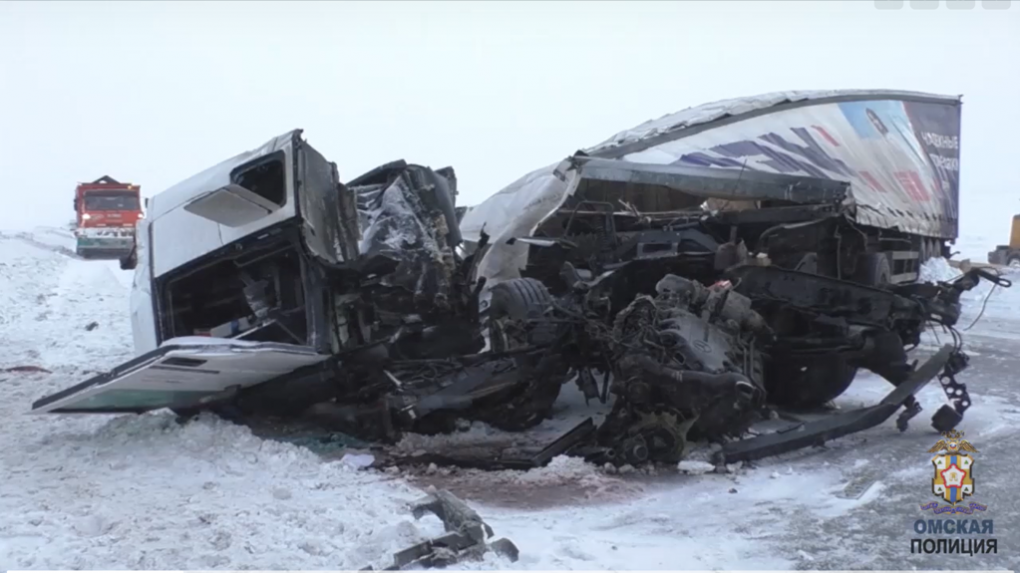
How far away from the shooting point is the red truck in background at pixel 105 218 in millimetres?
23656

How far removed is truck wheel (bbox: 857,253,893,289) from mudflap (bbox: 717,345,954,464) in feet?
5.25

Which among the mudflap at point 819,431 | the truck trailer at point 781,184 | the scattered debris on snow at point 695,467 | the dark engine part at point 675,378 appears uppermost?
the truck trailer at point 781,184

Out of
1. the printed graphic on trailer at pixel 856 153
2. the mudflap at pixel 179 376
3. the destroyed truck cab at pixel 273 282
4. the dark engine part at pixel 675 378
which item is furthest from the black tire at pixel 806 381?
the mudflap at pixel 179 376

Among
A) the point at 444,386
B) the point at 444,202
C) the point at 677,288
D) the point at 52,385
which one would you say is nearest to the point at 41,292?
the point at 52,385

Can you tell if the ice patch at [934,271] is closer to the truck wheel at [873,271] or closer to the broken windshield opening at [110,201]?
the truck wheel at [873,271]

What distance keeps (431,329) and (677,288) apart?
76.7 inches

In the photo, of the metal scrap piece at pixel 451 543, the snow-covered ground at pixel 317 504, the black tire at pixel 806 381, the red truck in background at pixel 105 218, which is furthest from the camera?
the red truck in background at pixel 105 218

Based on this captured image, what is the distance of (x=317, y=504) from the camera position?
13.6ft

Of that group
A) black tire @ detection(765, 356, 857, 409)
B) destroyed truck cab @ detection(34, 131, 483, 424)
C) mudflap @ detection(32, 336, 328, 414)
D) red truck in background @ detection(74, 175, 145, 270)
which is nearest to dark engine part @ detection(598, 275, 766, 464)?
black tire @ detection(765, 356, 857, 409)

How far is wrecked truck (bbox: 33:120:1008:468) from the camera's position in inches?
204

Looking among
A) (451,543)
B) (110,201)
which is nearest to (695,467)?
(451,543)

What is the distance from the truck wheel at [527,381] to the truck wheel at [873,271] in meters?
2.91

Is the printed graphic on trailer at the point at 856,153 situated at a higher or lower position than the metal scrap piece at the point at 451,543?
higher

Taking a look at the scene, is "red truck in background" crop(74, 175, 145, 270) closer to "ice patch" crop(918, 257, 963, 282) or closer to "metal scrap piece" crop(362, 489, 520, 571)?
"ice patch" crop(918, 257, 963, 282)
